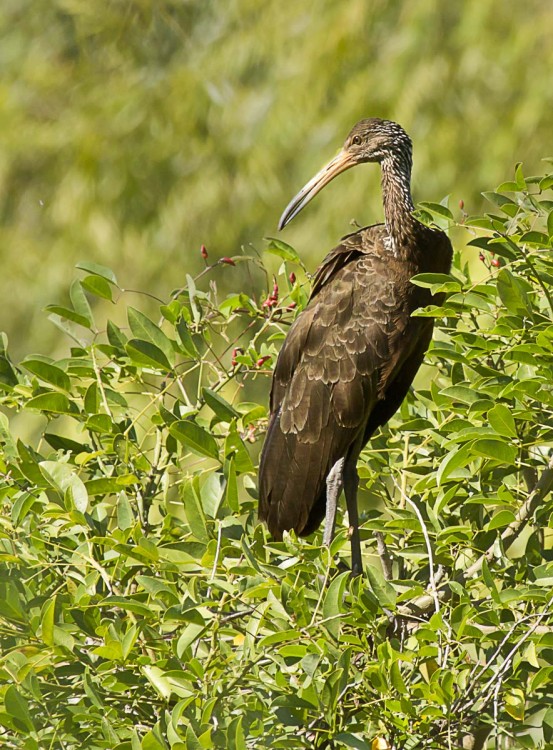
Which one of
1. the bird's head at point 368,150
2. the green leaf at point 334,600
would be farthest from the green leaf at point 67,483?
the bird's head at point 368,150

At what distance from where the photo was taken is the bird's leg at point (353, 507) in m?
2.58

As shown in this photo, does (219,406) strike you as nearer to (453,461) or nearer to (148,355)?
(148,355)

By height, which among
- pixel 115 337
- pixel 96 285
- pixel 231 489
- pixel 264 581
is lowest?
pixel 264 581

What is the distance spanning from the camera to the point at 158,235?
19.9ft

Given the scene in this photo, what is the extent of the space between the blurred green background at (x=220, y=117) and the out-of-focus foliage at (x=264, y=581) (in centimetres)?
299

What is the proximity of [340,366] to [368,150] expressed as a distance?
717 millimetres

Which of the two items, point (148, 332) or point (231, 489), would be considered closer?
point (231, 489)

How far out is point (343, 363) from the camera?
10.2 feet

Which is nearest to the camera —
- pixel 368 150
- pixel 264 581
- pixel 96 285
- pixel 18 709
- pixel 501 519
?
pixel 18 709

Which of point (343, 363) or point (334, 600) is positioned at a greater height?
point (343, 363)

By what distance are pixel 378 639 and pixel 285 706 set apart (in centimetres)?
24

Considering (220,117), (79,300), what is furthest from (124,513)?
(220,117)

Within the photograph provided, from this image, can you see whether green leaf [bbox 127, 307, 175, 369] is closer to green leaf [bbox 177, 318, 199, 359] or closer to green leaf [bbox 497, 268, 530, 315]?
green leaf [bbox 177, 318, 199, 359]

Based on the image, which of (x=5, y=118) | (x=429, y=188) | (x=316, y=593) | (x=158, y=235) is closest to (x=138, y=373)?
(x=316, y=593)
